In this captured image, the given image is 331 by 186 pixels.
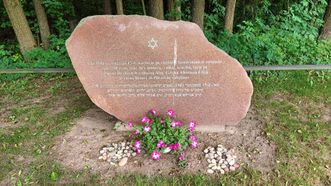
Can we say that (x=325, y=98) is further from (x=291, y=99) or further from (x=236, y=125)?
(x=236, y=125)

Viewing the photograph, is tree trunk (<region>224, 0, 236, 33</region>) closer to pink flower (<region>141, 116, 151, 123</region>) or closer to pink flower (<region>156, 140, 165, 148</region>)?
pink flower (<region>141, 116, 151, 123</region>)

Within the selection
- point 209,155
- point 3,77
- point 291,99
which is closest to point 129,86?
Result: point 209,155

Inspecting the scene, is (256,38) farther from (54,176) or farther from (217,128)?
(54,176)

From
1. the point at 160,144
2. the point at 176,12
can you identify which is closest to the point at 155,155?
the point at 160,144

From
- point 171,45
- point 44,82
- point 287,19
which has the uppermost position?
point 171,45

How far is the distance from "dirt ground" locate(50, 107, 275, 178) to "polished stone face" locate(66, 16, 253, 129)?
0.83ft

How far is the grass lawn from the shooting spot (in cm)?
324

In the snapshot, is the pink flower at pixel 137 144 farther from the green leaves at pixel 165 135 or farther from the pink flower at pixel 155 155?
the pink flower at pixel 155 155

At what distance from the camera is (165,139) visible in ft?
11.5

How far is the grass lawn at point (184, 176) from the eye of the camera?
128 inches

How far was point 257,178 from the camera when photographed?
3.19 meters

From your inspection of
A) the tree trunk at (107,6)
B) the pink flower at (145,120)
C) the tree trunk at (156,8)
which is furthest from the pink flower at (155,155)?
the tree trunk at (107,6)

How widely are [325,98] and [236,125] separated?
171 centimetres

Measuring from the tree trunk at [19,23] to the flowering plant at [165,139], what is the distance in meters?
4.24
